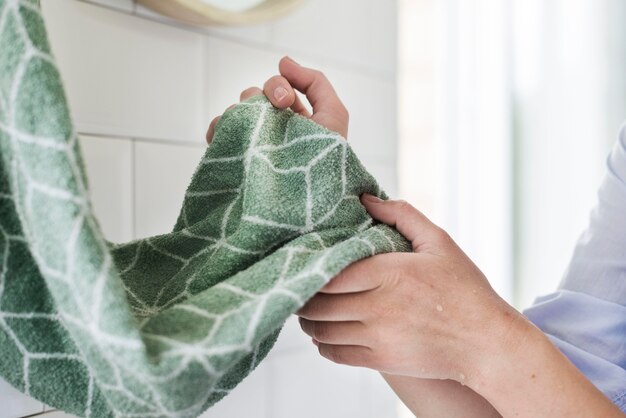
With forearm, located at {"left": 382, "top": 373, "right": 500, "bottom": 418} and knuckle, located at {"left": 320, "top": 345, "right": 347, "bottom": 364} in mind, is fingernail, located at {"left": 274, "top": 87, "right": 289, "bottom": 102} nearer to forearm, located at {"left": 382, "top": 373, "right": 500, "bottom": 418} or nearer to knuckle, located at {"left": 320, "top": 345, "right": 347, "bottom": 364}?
knuckle, located at {"left": 320, "top": 345, "right": 347, "bottom": 364}

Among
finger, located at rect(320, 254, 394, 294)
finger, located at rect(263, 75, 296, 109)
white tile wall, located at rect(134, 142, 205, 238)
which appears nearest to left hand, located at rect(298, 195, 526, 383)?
finger, located at rect(320, 254, 394, 294)

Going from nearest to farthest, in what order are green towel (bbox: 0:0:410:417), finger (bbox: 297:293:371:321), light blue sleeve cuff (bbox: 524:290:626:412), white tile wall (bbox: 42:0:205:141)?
green towel (bbox: 0:0:410:417), finger (bbox: 297:293:371:321), white tile wall (bbox: 42:0:205:141), light blue sleeve cuff (bbox: 524:290:626:412)

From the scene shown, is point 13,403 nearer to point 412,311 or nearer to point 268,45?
point 412,311

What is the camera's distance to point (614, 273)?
0.74 m

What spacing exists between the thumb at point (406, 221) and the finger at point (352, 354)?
94 millimetres

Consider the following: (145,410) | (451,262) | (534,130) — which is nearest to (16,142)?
(145,410)

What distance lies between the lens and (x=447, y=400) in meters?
0.63

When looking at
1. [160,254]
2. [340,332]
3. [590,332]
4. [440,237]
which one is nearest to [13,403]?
[160,254]

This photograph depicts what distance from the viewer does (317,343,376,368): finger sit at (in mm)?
494

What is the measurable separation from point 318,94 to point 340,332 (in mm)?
233

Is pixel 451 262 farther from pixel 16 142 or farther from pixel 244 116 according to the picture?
pixel 16 142

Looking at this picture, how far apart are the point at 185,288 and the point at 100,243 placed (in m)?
0.13

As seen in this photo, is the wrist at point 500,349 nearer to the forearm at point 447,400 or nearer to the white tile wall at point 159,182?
the forearm at point 447,400

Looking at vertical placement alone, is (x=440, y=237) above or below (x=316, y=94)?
below
